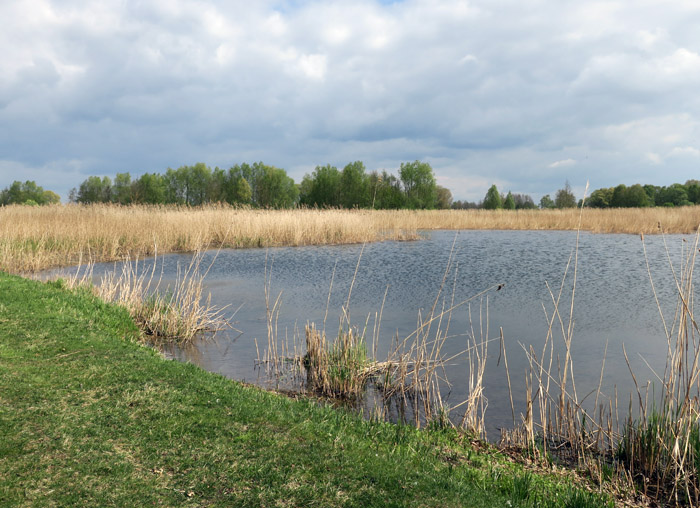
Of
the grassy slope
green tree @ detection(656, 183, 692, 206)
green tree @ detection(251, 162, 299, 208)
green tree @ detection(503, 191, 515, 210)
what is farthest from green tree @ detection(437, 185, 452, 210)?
the grassy slope

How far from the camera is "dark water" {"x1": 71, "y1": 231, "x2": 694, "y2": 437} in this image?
21.1ft

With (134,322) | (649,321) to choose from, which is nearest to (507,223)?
(649,321)

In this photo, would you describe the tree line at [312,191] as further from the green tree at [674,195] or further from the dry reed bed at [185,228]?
the dry reed bed at [185,228]

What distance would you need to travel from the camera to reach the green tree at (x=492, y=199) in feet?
199

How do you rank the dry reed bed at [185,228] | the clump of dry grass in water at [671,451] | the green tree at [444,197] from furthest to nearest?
the green tree at [444,197] → the dry reed bed at [185,228] → the clump of dry grass in water at [671,451]

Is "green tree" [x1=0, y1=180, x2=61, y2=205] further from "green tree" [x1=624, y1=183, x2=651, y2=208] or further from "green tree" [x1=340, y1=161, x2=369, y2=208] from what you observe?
"green tree" [x1=624, y1=183, x2=651, y2=208]

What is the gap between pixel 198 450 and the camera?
3.31 metres

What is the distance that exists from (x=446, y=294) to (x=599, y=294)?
3.19 m

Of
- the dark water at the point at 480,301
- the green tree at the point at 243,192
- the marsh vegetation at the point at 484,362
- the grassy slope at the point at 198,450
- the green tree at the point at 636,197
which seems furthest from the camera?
the green tree at the point at 243,192

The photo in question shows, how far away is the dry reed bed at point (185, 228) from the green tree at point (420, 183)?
1083 inches

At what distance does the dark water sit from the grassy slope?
1.45 meters

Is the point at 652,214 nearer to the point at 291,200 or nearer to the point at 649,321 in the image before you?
the point at 649,321

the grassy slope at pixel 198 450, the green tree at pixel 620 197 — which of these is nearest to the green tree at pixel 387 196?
the green tree at pixel 620 197

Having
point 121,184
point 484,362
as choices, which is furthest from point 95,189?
point 484,362
